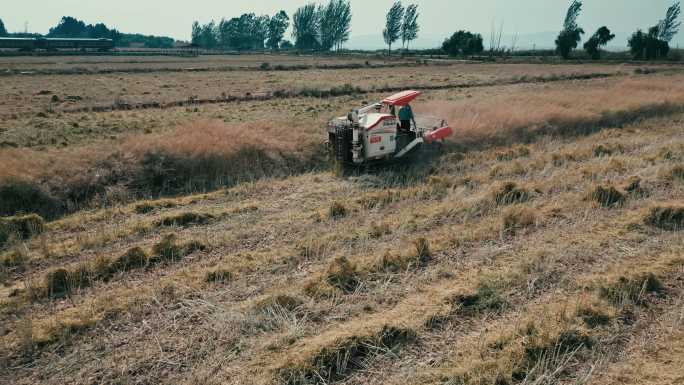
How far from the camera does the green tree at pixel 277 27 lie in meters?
169

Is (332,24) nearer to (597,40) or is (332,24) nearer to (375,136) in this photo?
(597,40)

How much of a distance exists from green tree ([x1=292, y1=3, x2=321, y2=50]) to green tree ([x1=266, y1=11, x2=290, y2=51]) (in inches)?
407

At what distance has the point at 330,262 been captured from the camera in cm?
793

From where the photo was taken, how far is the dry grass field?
5.50 m

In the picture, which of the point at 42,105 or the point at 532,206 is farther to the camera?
the point at 42,105

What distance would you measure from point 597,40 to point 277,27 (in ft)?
386

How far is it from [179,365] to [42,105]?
25533 millimetres

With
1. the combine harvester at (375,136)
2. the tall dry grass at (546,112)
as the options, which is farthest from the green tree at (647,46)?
the combine harvester at (375,136)

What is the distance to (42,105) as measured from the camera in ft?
84.1

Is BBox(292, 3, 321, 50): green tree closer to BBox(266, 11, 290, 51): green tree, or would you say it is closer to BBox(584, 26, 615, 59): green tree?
BBox(266, 11, 290, 51): green tree

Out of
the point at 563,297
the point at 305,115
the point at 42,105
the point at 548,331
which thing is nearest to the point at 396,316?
the point at 548,331

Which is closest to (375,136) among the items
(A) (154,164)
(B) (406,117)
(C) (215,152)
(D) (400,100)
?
(D) (400,100)

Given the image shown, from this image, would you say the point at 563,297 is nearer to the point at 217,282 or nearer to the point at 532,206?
the point at 532,206

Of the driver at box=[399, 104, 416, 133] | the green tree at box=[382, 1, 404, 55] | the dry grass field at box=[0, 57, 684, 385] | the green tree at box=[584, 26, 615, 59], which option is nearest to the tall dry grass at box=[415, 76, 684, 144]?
the dry grass field at box=[0, 57, 684, 385]
